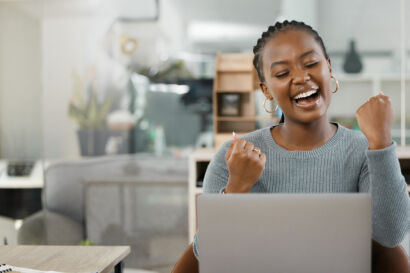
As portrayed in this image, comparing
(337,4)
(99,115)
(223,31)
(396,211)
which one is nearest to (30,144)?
(99,115)

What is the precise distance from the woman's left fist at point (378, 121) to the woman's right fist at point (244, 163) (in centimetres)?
23

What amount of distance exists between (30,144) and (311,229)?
3132 millimetres

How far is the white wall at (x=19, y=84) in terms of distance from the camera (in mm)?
3650

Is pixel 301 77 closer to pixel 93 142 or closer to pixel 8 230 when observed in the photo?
pixel 93 142

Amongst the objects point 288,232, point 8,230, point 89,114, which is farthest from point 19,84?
point 288,232

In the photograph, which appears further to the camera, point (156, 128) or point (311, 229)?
point (156, 128)

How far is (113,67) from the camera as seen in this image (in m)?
3.62

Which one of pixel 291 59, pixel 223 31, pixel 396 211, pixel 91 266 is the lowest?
pixel 91 266

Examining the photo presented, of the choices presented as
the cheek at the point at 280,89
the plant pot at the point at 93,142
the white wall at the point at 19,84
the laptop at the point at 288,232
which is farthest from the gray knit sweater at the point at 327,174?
the white wall at the point at 19,84

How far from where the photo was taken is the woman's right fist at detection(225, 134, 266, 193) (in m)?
1.16

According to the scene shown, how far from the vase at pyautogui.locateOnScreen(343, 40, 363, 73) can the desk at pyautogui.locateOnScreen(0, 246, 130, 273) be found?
7.83ft

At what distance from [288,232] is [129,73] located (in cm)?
288

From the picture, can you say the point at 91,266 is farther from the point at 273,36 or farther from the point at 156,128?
the point at 156,128

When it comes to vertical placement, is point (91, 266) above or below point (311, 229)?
below
